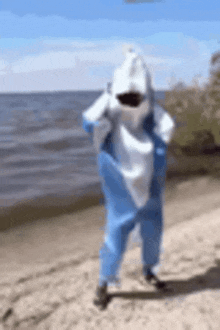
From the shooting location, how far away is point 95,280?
3.16m

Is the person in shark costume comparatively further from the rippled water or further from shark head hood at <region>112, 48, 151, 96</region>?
the rippled water

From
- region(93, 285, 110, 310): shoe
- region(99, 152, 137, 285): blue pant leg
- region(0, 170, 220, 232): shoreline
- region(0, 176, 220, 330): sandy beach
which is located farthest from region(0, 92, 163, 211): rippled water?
region(99, 152, 137, 285): blue pant leg

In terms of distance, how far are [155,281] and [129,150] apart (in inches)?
49.9

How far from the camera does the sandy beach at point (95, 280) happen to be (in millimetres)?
2568

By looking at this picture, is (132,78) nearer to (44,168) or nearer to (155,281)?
(155,281)

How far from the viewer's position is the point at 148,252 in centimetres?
268

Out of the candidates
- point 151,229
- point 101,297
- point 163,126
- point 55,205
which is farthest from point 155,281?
point 55,205

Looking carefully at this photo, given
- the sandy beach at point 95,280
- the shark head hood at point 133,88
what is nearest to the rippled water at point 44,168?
the sandy beach at point 95,280

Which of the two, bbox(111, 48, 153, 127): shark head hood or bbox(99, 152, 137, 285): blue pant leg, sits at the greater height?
bbox(111, 48, 153, 127): shark head hood

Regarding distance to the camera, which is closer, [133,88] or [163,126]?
[133,88]

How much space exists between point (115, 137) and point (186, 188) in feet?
16.2

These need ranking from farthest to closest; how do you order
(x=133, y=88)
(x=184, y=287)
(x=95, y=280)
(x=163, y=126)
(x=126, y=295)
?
(x=95, y=280)
(x=184, y=287)
(x=126, y=295)
(x=163, y=126)
(x=133, y=88)

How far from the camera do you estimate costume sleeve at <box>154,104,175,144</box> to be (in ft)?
8.00

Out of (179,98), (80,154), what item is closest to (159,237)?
(179,98)
